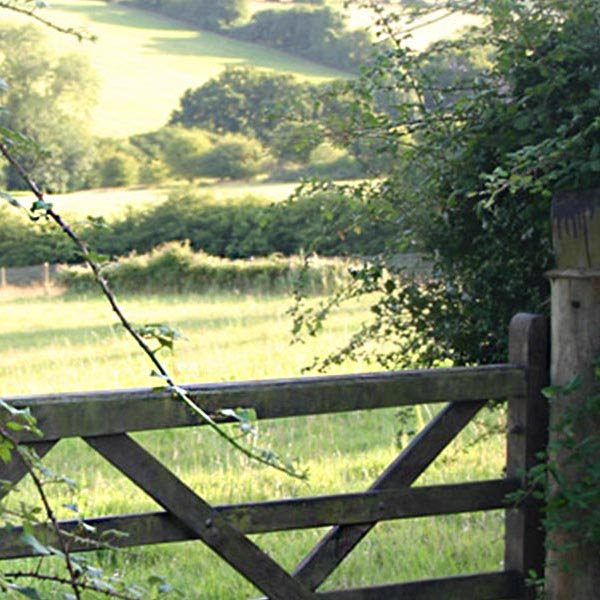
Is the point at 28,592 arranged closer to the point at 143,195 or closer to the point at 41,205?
the point at 41,205

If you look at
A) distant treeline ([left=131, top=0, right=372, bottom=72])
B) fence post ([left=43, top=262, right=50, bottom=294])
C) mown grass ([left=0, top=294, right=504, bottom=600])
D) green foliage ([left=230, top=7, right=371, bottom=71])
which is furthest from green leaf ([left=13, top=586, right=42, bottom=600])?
green foliage ([left=230, top=7, right=371, bottom=71])

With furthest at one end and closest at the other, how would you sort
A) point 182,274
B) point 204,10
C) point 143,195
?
1. point 204,10
2. point 143,195
3. point 182,274

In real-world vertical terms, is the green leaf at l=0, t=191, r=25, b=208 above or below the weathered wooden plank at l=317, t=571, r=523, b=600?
above

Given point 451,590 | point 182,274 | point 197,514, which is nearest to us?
point 197,514

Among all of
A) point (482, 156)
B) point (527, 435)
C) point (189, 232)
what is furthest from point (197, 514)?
point (189, 232)

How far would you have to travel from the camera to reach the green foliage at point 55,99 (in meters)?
54.2

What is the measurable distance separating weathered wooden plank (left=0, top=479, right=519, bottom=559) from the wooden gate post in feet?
0.84

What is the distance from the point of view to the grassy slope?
204 ft

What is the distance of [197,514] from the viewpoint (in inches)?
130

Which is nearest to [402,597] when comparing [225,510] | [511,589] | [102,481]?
[511,589]

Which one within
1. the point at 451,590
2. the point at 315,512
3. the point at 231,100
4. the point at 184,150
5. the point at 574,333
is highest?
the point at 231,100

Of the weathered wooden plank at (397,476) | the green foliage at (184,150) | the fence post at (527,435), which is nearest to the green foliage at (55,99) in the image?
the green foliage at (184,150)

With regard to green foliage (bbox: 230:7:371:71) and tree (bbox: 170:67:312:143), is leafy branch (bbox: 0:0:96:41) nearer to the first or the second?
tree (bbox: 170:67:312:143)

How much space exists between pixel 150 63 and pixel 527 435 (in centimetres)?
6236
